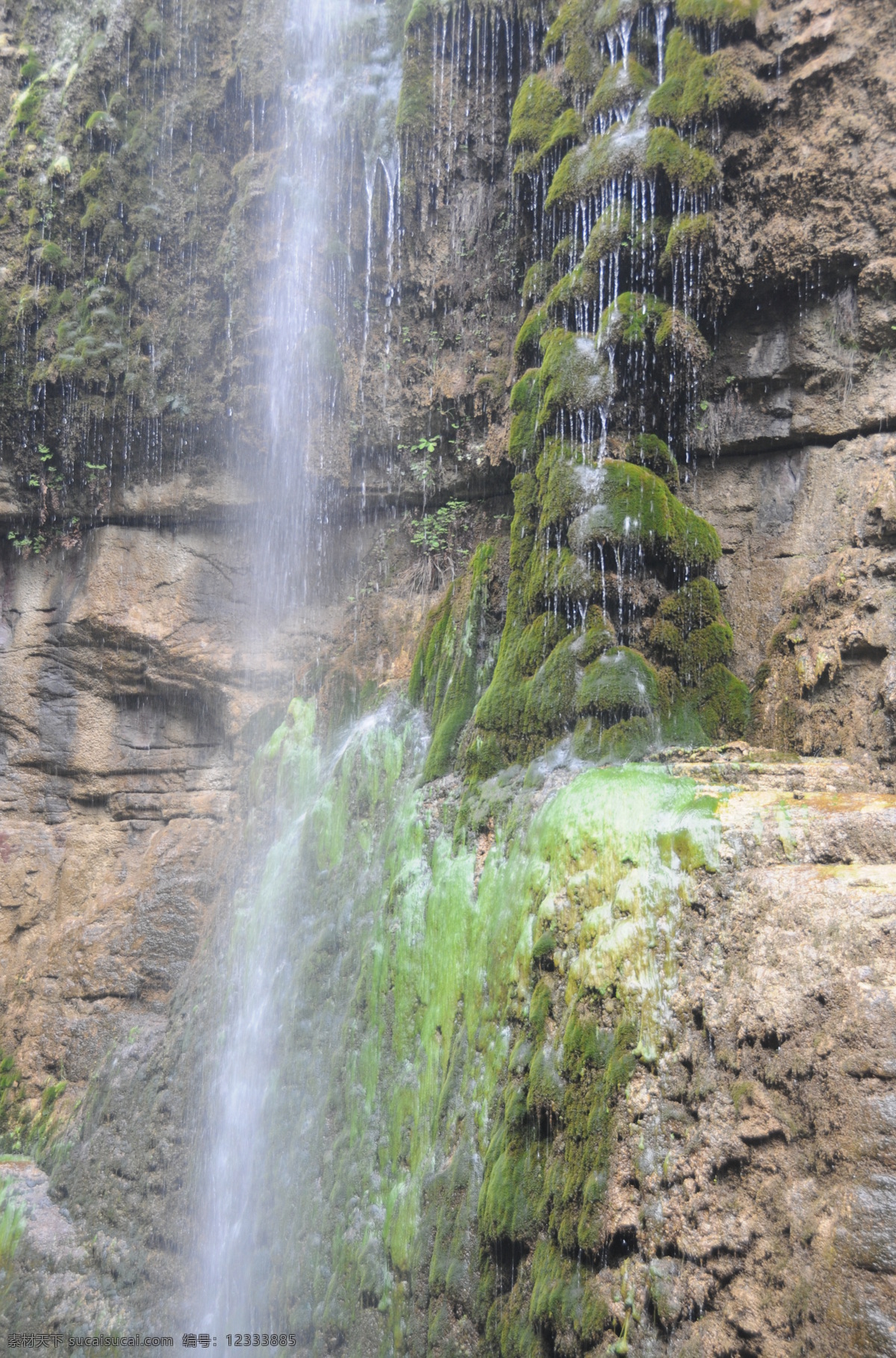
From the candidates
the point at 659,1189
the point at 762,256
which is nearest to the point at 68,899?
the point at 659,1189

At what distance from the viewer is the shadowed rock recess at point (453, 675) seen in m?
3.17

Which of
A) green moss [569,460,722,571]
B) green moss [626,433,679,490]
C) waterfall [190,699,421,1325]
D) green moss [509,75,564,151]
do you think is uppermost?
green moss [509,75,564,151]

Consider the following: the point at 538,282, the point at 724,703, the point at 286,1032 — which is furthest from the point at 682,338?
the point at 286,1032

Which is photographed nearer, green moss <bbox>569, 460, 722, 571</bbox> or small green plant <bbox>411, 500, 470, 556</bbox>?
green moss <bbox>569, 460, 722, 571</bbox>

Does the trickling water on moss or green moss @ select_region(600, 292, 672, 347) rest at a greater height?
green moss @ select_region(600, 292, 672, 347)

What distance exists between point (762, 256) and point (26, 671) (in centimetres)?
782

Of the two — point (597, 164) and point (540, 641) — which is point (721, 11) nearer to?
point (597, 164)

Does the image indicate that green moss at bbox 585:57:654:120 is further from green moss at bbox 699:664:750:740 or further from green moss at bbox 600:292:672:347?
green moss at bbox 699:664:750:740

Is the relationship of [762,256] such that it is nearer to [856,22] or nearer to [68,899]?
[856,22]

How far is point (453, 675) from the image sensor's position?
627cm

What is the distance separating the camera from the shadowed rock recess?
10.4 feet

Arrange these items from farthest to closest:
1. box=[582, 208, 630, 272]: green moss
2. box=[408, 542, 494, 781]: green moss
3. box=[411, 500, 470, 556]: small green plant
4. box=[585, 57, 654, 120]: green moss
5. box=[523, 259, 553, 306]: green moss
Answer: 1. box=[411, 500, 470, 556]: small green plant
2. box=[523, 259, 553, 306]: green moss
3. box=[408, 542, 494, 781]: green moss
4. box=[585, 57, 654, 120]: green moss
5. box=[582, 208, 630, 272]: green moss

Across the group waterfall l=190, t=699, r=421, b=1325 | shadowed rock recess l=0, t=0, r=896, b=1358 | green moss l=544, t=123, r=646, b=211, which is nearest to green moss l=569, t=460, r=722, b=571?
shadowed rock recess l=0, t=0, r=896, b=1358

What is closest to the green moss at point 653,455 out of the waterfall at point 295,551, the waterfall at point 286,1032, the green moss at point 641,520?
the green moss at point 641,520
